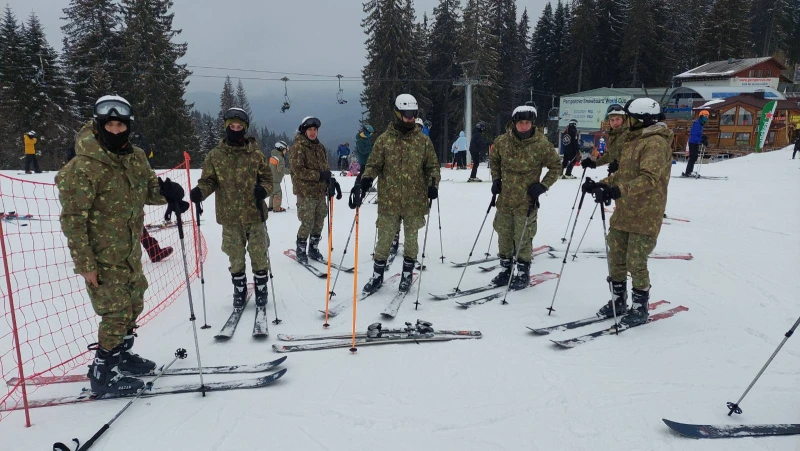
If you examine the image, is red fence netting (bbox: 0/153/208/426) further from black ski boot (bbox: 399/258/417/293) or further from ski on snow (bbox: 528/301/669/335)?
ski on snow (bbox: 528/301/669/335)

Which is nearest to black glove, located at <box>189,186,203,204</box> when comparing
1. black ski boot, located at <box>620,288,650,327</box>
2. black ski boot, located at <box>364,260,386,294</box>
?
black ski boot, located at <box>364,260,386,294</box>

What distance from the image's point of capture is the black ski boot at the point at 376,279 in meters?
5.68

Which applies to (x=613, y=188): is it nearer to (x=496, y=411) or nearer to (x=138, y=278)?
(x=496, y=411)

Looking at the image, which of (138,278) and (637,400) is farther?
(138,278)

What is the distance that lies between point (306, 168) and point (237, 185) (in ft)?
7.44

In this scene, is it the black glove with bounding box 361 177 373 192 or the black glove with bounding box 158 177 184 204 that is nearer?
the black glove with bounding box 158 177 184 204

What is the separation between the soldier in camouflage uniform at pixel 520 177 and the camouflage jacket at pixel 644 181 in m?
0.92

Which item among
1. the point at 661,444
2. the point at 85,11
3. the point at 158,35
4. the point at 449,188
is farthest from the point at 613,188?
the point at 85,11

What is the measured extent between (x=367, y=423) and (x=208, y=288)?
3.97 m

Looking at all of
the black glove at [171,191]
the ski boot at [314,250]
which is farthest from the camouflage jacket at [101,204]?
the ski boot at [314,250]

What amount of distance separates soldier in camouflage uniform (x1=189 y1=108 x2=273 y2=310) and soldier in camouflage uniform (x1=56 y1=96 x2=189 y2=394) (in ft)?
3.80

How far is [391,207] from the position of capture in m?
5.49

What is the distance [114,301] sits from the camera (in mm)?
3314

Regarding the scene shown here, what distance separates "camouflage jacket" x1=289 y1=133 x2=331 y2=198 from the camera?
6.89 m
